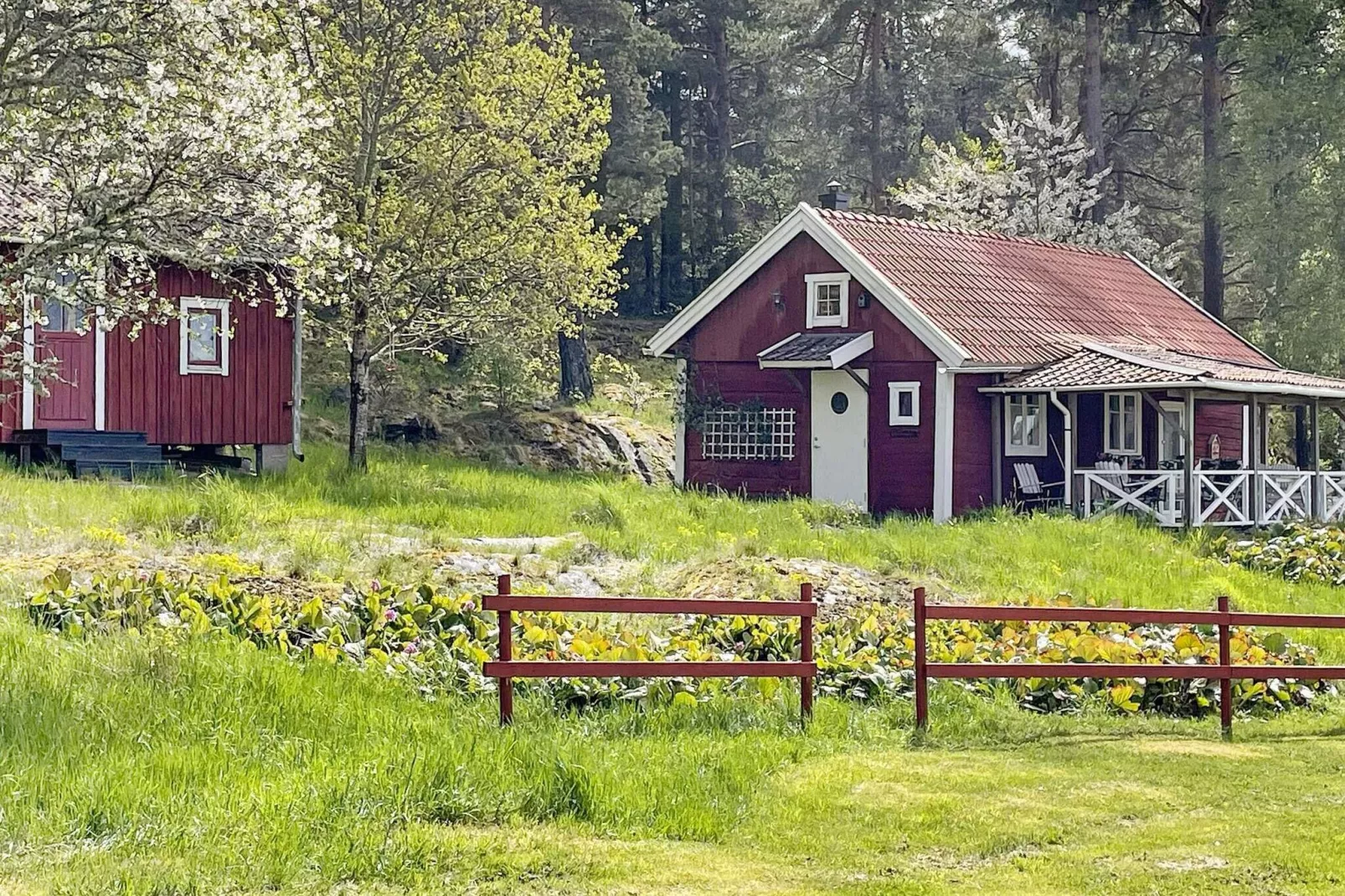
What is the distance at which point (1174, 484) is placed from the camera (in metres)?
26.7

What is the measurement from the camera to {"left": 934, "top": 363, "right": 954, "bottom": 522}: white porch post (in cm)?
2789

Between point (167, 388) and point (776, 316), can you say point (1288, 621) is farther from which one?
point (776, 316)

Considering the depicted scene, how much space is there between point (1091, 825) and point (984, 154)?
134 feet

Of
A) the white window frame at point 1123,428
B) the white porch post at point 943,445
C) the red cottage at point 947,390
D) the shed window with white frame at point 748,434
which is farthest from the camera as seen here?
the shed window with white frame at point 748,434

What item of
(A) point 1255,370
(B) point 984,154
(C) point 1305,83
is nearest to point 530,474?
(A) point 1255,370

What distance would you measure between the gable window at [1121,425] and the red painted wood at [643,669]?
19.5 meters

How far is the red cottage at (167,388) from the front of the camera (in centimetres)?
2461

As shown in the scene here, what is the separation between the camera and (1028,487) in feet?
93.2

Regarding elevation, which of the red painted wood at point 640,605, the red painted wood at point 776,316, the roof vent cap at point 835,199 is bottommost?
the red painted wood at point 640,605

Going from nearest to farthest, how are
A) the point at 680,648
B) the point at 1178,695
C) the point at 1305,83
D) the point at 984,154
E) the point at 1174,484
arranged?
the point at 680,648 < the point at 1178,695 < the point at 1174,484 < the point at 1305,83 < the point at 984,154

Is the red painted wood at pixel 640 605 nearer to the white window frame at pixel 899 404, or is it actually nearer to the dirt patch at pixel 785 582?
the dirt patch at pixel 785 582

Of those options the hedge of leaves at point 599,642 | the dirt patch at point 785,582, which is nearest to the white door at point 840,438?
the dirt patch at point 785,582

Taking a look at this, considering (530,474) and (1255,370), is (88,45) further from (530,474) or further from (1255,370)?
(1255,370)

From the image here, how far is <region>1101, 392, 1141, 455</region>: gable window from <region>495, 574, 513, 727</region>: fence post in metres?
21.0
